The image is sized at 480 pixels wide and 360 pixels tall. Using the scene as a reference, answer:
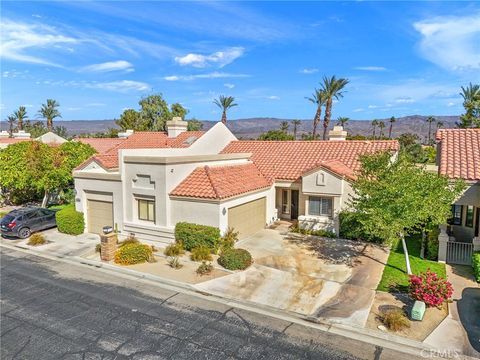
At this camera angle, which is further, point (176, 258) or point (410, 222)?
point (176, 258)

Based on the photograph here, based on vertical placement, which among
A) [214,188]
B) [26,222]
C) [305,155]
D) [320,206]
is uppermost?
[305,155]

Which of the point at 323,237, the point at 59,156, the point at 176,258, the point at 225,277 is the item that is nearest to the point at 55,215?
the point at 59,156

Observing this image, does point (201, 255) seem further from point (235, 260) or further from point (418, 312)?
point (418, 312)

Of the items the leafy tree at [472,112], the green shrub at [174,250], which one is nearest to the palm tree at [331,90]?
the leafy tree at [472,112]

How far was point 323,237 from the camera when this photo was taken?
69.2 ft

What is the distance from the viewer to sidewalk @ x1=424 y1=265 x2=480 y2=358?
1018 centimetres

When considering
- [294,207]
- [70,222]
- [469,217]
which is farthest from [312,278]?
[70,222]

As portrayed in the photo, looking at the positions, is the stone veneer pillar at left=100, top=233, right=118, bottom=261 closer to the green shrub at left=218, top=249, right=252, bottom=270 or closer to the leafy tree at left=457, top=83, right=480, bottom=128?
the green shrub at left=218, top=249, right=252, bottom=270

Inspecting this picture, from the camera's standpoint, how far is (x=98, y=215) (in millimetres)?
22219

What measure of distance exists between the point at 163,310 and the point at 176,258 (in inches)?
185

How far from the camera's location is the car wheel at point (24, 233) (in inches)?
829

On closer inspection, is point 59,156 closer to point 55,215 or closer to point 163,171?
point 55,215

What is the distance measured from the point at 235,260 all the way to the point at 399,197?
7.35 m

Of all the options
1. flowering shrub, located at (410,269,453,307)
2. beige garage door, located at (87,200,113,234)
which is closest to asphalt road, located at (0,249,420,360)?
flowering shrub, located at (410,269,453,307)
